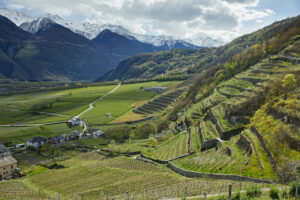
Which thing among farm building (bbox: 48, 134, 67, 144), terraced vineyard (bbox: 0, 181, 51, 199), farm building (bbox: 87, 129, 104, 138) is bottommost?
farm building (bbox: 48, 134, 67, 144)

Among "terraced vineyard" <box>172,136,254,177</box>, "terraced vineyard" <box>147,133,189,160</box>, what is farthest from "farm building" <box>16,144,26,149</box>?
"terraced vineyard" <box>172,136,254,177</box>

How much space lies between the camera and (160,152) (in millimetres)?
55781

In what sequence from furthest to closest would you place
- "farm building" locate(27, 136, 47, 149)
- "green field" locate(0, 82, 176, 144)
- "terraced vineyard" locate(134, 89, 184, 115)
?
"terraced vineyard" locate(134, 89, 184, 115) → "green field" locate(0, 82, 176, 144) → "farm building" locate(27, 136, 47, 149)

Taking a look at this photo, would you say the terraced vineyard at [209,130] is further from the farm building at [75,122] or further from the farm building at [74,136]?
the farm building at [75,122]

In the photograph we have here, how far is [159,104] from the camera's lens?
126062 mm

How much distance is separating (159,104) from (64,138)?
174ft

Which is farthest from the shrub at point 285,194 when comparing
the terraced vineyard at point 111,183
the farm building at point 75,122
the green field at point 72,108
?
the farm building at point 75,122

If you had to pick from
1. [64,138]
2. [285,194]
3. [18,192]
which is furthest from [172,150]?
[64,138]

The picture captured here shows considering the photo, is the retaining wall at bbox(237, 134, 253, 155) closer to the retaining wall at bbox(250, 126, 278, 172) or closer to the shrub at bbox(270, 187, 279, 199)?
the retaining wall at bbox(250, 126, 278, 172)

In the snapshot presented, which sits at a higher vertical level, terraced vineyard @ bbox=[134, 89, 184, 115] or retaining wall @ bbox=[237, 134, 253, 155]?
retaining wall @ bbox=[237, 134, 253, 155]

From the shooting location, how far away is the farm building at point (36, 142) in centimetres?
8944

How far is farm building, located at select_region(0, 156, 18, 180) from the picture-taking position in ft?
200

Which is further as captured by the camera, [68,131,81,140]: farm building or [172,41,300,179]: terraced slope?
[68,131,81,140]: farm building

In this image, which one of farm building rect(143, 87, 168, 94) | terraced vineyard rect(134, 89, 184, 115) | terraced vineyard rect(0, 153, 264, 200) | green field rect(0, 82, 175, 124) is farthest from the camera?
farm building rect(143, 87, 168, 94)
